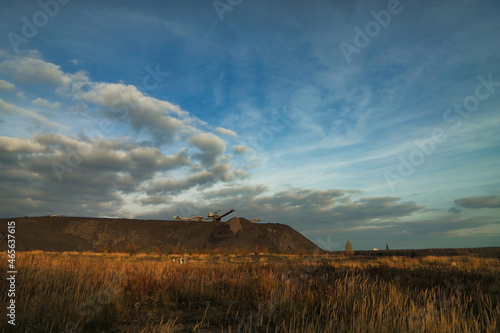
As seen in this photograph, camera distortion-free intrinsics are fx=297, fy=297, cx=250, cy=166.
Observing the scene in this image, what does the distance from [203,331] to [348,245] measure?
2369 inches

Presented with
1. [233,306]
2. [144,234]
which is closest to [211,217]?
[144,234]

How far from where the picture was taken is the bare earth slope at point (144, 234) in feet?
161

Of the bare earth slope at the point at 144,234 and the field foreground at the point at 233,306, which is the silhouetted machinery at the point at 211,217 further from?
the field foreground at the point at 233,306

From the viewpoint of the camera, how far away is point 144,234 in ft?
190

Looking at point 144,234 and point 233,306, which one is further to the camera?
point 144,234

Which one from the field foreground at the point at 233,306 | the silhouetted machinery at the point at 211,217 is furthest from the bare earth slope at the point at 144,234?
the field foreground at the point at 233,306

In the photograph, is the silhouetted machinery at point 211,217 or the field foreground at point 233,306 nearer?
the field foreground at point 233,306

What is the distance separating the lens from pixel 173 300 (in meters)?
8.15

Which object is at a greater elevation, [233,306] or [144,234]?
[233,306]

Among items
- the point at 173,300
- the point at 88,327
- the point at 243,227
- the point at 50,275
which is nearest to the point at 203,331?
the point at 88,327

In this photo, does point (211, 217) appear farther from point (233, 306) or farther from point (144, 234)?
point (233, 306)

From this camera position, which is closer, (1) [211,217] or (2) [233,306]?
(2) [233,306]

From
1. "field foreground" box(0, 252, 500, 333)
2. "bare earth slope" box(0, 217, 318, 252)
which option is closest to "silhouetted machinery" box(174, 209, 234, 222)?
"bare earth slope" box(0, 217, 318, 252)

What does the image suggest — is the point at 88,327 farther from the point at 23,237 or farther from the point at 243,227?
the point at 243,227
